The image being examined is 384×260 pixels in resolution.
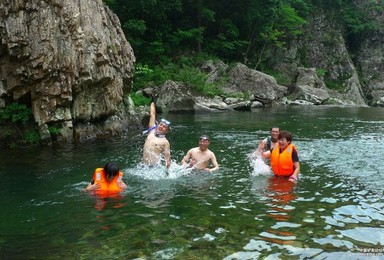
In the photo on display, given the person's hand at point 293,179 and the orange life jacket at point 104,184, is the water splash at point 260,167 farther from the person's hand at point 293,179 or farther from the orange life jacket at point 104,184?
the orange life jacket at point 104,184

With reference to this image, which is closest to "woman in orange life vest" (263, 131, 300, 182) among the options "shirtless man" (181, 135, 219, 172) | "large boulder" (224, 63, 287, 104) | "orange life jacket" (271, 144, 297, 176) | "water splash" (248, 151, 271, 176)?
"orange life jacket" (271, 144, 297, 176)

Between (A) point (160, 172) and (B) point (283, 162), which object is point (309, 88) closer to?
(B) point (283, 162)

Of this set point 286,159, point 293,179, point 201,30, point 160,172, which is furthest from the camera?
point 201,30

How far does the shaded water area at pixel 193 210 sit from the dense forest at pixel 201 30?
67.2 ft

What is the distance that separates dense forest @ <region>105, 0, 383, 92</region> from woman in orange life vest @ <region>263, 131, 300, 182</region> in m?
21.7

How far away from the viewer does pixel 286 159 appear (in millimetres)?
9445

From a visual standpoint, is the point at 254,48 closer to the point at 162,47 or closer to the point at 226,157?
the point at 162,47

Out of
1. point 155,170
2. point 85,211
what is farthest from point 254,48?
point 85,211

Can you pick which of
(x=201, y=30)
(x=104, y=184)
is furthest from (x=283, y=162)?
(x=201, y=30)

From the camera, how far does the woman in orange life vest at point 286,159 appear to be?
370 inches

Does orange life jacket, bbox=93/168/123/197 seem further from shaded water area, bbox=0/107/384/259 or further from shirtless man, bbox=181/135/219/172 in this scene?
shirtless man, bbox=181/135/219/172

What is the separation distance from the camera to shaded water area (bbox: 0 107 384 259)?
5508 mm

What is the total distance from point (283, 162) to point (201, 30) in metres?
30.3

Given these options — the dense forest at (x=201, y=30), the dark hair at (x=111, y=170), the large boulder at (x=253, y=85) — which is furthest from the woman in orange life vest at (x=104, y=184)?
the large boulder at (x=253, y=85)
